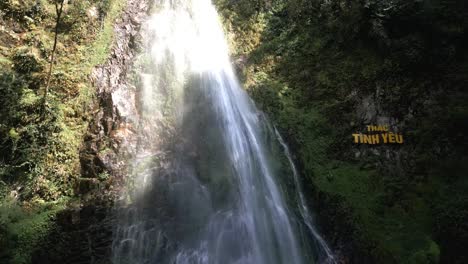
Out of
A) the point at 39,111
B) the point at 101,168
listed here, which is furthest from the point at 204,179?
the point at 39,111

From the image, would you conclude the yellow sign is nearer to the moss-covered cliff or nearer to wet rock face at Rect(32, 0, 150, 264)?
wet rock face at Rect(32, 0, 150, 264)

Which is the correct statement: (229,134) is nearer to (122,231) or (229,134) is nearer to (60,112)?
(122,231)

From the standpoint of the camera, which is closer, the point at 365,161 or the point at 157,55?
the point at 365,161

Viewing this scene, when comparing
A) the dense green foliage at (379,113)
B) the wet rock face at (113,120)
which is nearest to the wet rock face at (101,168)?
the wet rock face at (113,120)

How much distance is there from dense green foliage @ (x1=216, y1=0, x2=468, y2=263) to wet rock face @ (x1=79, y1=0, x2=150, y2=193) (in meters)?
4.28

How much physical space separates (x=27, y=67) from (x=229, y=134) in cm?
607

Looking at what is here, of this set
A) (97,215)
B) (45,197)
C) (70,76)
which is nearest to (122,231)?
(97,215)

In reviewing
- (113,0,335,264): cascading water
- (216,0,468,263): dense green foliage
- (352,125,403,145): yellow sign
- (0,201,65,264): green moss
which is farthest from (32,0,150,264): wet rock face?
(352,125,403,145): yellow sign

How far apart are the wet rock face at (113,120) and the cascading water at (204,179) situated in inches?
14.5

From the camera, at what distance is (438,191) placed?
8016mm

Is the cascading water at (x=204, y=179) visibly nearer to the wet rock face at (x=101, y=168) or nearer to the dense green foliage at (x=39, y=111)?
the wet rock face at (x=101, y=168)

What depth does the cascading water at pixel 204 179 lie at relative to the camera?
7891mm

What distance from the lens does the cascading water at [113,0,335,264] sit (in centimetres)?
789

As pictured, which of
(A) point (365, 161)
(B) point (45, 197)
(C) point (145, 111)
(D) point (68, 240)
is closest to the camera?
(D) point (68, 240)
